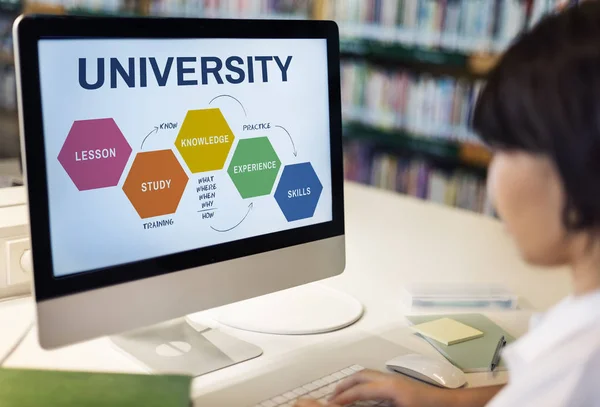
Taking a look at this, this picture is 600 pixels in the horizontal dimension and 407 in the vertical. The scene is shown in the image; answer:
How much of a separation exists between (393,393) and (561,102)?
40 centimetres

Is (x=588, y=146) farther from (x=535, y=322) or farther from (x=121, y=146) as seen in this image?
(x=121, y=146)

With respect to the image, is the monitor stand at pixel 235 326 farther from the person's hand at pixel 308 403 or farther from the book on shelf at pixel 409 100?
the book on shelf at pixel 409 100

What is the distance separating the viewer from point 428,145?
2.80 metres

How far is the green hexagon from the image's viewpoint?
965 mm

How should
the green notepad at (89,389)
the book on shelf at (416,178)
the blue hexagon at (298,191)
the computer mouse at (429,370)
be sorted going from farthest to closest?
the book on shelf at (416,178) < the blue hexagon at (298,191) < the computer mouse at (429,370) < the green notepad at (89,389)

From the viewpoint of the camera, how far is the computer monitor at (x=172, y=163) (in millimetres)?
801

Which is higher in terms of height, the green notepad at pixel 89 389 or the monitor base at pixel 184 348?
the green notepad at pixel 89 389

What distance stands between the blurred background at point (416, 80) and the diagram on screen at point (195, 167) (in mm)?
1598

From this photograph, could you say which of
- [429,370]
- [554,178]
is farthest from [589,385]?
[429,370]

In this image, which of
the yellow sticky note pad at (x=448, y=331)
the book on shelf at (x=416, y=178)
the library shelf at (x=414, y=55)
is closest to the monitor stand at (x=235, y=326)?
the yellow sticky note pad at (x=448, y=331)

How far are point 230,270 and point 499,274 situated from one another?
24.2 inches

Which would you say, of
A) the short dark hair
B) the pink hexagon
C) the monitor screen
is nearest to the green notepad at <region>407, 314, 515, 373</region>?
the monitor screen

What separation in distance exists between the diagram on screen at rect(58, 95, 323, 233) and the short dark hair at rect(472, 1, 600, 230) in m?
0.38

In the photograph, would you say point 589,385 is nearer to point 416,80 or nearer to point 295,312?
point 295,312
